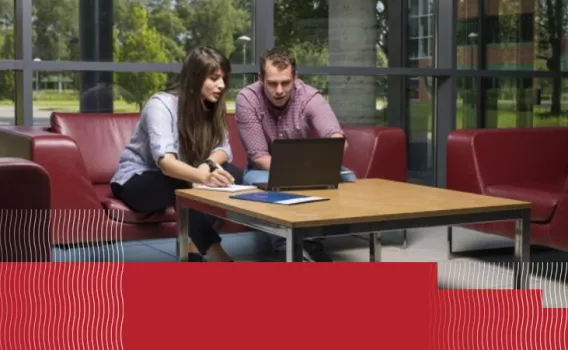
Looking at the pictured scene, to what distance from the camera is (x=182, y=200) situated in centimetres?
336

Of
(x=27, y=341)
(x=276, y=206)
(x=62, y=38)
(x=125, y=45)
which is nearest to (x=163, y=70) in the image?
(x=125, y=45)

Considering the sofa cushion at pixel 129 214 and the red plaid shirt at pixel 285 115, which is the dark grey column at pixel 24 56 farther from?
the red plaid shirt at pixel 285 115

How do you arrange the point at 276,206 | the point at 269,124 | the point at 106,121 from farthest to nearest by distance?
the point at 106,121 → the point at 269,124 → the point at 276,206

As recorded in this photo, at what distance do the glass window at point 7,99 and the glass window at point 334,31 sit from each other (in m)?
1.64

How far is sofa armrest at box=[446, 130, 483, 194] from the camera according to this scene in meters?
4.54

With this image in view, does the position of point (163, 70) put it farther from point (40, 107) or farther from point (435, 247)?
point (435, 247)

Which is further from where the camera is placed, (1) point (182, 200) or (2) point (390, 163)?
(2) point (390, 163)

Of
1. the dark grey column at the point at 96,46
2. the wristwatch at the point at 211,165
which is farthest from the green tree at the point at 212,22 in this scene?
the wristwatch at the point at 211,165

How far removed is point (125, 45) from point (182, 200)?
213cm

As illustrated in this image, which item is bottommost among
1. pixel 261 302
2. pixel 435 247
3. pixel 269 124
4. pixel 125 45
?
pixel 435 247

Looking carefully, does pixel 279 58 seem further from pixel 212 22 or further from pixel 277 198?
pixel 212 22

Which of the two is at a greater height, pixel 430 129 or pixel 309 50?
pixel 309 50

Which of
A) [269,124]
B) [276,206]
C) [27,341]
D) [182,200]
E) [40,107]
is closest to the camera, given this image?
[27,341]

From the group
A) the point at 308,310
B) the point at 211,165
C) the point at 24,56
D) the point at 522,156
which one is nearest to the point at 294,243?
the point at 308,310
